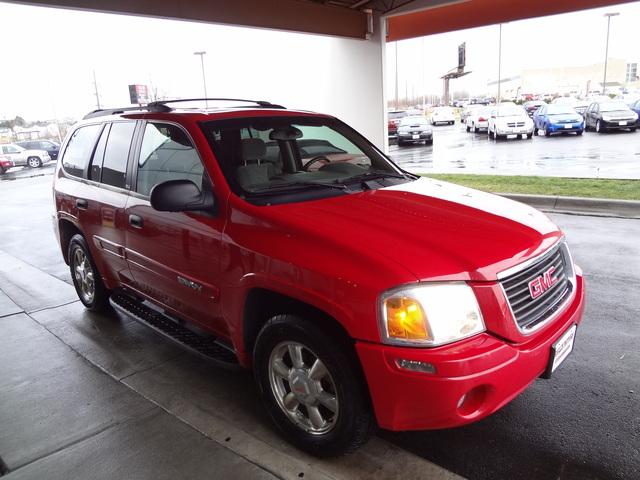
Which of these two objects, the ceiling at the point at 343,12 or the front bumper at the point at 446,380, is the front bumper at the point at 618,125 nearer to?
the ceiling at the point at 343,12

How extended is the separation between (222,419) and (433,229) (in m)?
1.70

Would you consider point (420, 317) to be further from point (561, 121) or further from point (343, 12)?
point (561, 121)

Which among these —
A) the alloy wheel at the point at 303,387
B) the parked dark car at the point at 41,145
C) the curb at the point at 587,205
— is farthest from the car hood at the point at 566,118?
the parked dark car at the point at 41,145

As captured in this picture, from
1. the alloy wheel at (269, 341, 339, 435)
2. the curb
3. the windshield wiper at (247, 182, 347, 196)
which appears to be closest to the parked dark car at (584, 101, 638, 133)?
the curb

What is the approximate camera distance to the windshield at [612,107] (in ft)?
80.1

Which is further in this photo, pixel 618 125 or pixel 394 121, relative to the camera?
pixel 394 121

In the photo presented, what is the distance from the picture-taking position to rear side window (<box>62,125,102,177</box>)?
4508mm

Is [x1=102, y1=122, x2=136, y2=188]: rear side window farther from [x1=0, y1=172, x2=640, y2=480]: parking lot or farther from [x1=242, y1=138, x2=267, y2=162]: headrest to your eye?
[x1=0, y1=172, x2=640, y2=480]: parking lot

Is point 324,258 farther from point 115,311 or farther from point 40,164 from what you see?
point 40,164

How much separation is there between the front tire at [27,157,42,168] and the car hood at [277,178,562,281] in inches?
1245

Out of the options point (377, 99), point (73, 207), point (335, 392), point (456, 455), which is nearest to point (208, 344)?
point (335, 392)

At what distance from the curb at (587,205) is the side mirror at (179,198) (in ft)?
22.9

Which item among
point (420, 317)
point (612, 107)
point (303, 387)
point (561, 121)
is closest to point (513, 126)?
point (561, 121)

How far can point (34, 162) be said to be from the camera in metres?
29.7
